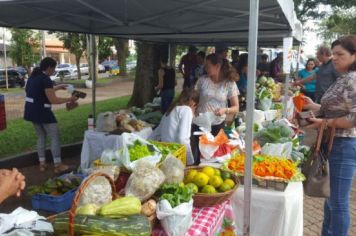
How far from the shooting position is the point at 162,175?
2248 mm

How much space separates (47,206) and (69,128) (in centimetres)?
467

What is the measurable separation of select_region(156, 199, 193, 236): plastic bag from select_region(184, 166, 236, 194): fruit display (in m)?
0.32

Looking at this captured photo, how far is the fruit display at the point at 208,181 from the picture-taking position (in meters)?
2.35

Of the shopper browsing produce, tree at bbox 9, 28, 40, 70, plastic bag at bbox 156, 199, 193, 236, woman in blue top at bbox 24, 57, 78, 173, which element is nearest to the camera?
plastic bag at bbox 156, 199, 193, 236

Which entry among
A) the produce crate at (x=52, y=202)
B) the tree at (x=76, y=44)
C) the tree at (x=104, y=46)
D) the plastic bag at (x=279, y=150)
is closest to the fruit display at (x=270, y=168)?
the plastic bag at (x=279, y=150)

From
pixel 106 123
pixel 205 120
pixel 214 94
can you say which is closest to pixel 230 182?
pixel 205 120

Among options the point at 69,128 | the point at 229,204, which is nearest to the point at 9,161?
the point at 69,128

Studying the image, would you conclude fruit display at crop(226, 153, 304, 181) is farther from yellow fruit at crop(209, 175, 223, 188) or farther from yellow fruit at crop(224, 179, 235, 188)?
yellow fruit at crop(209, 175, 223, 188)

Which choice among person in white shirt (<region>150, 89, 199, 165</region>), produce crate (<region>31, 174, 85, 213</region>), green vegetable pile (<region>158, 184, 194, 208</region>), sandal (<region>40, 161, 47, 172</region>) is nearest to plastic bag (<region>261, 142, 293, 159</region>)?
person in white shirt (<region>150, 89, 199, 165</region>)

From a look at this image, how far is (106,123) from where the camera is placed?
4684 mm

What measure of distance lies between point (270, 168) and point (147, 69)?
300 inches

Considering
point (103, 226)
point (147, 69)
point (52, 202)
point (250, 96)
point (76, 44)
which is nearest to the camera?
point (103, 226)

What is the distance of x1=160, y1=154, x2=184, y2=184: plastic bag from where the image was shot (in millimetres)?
2320

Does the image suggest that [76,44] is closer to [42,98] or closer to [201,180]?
[42,98]
